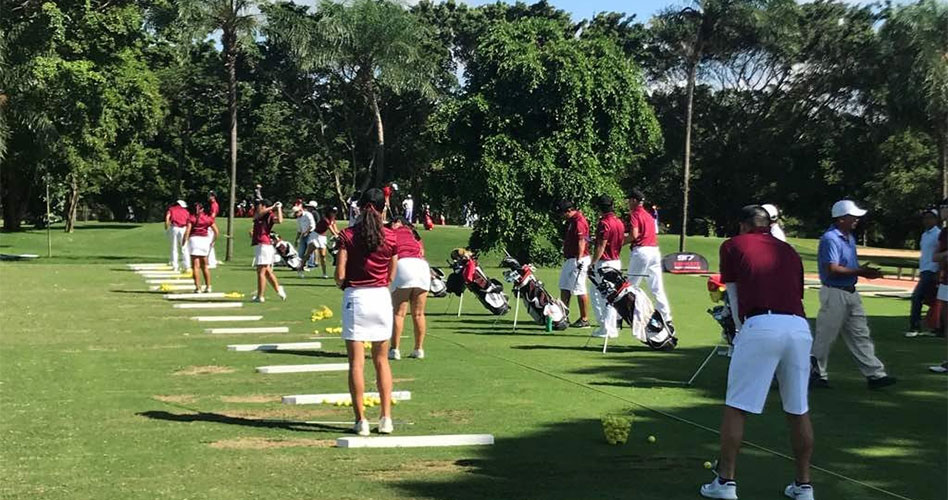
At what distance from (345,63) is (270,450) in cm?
4580

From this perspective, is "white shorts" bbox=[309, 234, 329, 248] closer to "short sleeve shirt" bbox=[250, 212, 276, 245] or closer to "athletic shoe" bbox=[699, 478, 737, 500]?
"short sleeve shirt" bbox=[250, 212, 276, 245]

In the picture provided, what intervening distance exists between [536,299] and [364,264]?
26.9 ft

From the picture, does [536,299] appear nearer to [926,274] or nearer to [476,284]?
[476,284]

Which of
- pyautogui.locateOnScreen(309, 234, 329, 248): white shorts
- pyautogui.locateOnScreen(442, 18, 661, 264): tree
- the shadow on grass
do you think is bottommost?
the shadow on grass

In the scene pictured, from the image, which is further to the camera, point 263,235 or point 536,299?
point 263,235

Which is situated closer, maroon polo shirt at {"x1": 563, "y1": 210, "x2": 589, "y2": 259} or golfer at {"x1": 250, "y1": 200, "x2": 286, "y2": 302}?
maroon polo shirt at {"x1": 563, "y1": 210, "x2": 589, "y2": 259}

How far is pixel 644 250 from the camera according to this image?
14375 millimetres

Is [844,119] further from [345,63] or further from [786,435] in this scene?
[786,435]

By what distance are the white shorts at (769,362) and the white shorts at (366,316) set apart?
3.02 m

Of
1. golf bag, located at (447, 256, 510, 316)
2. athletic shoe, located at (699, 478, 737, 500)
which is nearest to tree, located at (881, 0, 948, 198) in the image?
golf bag, located at (447, 256, 510, 316)

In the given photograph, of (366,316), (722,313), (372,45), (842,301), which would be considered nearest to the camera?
(366,316)

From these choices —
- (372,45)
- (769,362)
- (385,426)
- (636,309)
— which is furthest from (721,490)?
(372,45)

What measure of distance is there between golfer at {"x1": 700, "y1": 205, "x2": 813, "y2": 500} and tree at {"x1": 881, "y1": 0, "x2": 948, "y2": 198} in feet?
135

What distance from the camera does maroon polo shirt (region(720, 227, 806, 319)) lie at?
6641 millimetres
